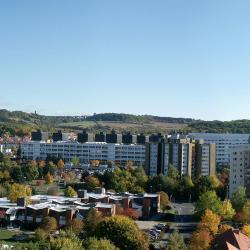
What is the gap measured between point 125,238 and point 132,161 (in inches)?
1506

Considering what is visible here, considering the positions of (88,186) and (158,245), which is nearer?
(158,245)

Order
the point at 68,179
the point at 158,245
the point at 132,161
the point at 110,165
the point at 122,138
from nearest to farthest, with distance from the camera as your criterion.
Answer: the point at 158,245, the point at 68,179, the point at 110,165, the point at 132,161, the point at 122,138

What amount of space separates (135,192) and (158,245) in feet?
43.0

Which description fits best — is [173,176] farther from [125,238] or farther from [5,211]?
[125,238]

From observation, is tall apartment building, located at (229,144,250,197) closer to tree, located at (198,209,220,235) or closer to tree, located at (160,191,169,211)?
tree, located at (160,191,169,211)

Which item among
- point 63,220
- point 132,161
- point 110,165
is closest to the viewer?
point 63,220

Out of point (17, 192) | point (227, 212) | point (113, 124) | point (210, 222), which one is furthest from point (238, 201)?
point (113, 124)

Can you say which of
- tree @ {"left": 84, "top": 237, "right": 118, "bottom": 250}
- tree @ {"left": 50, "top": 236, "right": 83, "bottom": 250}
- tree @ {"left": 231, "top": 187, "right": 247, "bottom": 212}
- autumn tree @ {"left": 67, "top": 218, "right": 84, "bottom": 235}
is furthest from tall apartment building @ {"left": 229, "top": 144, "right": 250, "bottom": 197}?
tree @ {"left": 50, "top": 236, "right": 83, "bottom": 250}

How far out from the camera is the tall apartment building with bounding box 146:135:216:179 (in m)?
41.8

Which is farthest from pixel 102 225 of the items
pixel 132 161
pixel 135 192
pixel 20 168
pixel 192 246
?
pixel 132 161

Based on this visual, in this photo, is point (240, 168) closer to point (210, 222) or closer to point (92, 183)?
point (92, 183)

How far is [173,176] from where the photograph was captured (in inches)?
1463

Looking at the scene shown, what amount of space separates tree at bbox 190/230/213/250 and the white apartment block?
36.4 m

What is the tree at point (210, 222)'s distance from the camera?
2173cm
